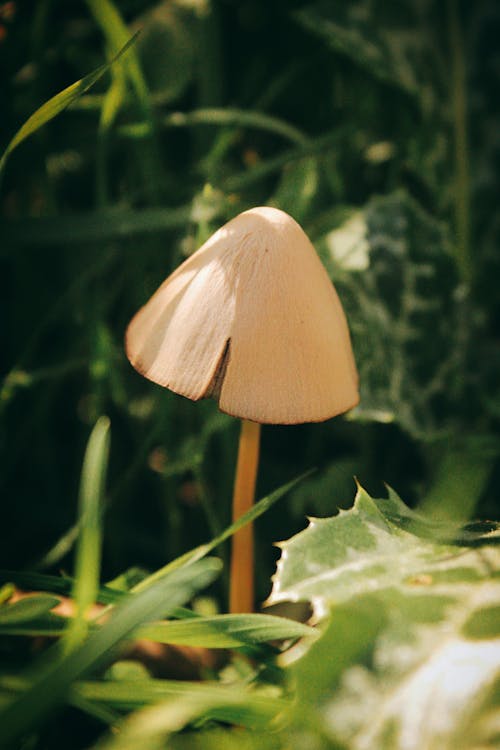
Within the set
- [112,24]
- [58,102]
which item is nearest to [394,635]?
[58,102]

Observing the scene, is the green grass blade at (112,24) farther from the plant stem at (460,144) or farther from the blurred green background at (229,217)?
the plant stem at (460,144)

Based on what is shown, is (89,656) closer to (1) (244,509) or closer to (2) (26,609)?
(2) (26,609)

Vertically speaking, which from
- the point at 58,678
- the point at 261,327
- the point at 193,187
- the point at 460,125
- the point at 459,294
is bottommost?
the point at 58,678

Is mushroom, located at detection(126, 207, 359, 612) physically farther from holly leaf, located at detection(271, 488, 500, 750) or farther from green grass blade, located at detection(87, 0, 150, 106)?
green grass blade, located at detection(87, 0, 150, 106)

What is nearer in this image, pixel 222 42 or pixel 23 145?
pixel 23 145

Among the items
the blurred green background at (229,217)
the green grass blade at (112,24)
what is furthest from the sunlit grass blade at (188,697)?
the green grass blade at (112,24)

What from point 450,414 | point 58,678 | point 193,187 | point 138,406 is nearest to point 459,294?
point 450,414

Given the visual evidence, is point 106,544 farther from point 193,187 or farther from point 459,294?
point 459,294
